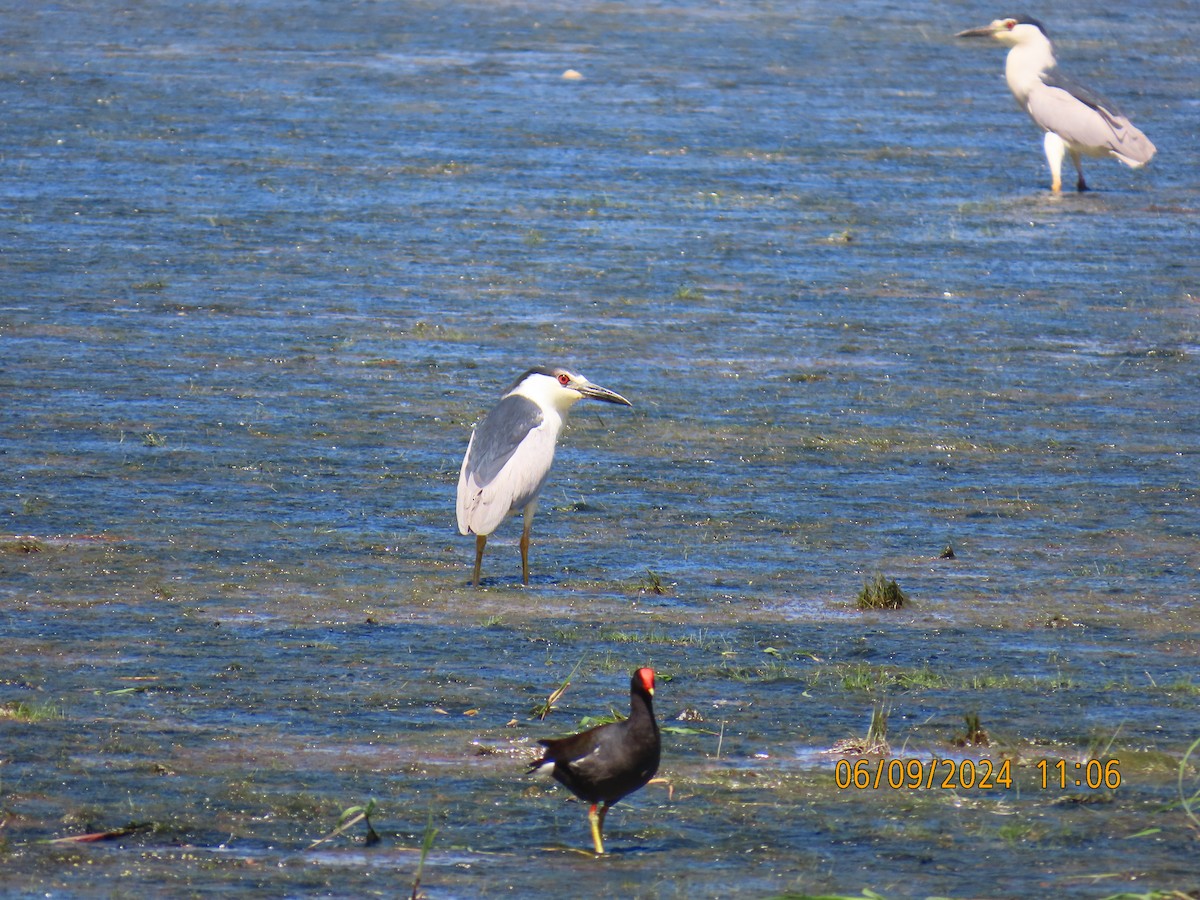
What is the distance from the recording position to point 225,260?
46.3 ft

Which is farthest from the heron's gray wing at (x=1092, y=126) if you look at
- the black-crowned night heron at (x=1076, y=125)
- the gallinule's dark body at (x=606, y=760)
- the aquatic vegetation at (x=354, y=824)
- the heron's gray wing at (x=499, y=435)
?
the aquatic vegetation at (x=354, y=824)

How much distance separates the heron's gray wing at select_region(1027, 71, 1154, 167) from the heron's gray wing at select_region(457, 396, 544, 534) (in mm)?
9816

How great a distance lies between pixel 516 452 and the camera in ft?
28.6

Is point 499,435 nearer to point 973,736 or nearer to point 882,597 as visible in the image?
point 882,597

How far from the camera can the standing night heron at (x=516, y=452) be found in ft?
27.7

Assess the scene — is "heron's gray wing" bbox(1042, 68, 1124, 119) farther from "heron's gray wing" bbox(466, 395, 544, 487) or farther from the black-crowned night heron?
"heron's gray wing" bbox(466, 395, 544, 487)

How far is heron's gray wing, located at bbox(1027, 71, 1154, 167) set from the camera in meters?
17.6

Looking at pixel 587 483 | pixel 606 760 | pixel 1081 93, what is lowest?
pixel 587 483

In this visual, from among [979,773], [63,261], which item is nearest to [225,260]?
[63,261]
